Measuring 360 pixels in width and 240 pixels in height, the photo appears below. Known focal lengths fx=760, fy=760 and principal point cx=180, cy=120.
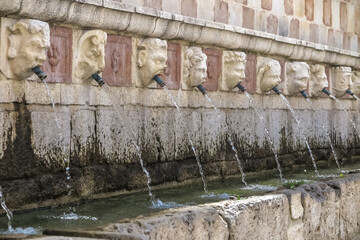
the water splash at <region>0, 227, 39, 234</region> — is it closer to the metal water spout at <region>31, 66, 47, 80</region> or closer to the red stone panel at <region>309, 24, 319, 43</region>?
the metal water spout at <region>31, 66, 47, 80</region>

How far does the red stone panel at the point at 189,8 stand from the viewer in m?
7.07

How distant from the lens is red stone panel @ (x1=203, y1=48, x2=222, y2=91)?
24.4 feet

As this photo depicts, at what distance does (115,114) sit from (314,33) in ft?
14.4

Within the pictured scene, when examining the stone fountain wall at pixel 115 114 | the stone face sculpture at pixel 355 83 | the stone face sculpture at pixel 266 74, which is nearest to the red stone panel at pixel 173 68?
the stone fountain wall at pixel 115 114

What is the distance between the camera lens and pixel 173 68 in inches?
272

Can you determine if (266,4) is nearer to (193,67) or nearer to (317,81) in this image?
(317,81)

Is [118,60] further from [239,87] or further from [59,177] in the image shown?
[239,87]

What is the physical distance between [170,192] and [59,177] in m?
1.18

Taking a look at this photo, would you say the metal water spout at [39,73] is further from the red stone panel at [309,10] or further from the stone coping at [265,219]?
the red stone panel at [309,10]

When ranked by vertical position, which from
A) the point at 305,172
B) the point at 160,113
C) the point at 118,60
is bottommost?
the point at 305,172

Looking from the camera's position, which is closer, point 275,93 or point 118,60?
point 118,60

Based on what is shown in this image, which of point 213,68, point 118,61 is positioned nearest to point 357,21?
point 213,68

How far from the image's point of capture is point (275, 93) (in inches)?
346

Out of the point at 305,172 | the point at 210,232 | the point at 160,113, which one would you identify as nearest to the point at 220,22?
the point at 160,113
